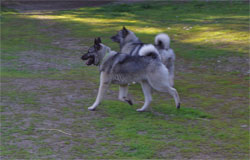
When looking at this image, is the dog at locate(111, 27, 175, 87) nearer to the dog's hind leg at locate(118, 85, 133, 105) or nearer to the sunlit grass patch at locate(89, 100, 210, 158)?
the sunlit grass patch at locate(89, 100, 210, 158)

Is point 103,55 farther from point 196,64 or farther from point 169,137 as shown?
point 196,64

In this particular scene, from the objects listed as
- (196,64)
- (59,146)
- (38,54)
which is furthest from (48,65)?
(59,146)

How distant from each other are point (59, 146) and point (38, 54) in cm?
670

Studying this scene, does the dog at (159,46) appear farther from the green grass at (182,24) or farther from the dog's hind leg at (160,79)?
the green grass at (182,24)

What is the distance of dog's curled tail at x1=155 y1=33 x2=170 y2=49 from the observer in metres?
7.27

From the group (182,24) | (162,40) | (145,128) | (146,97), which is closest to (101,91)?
(146,97)

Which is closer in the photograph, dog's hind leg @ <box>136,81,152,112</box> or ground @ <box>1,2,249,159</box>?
ground @ <box>1,2,249,159</box>

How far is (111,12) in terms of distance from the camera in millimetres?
21141

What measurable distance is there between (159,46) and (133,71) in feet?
5.33

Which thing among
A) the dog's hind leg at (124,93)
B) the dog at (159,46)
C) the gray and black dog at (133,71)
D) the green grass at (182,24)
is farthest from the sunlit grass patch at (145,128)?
the green grass at (182,24)

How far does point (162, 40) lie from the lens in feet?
23.9

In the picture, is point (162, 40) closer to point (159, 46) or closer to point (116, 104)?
point (159, 46)

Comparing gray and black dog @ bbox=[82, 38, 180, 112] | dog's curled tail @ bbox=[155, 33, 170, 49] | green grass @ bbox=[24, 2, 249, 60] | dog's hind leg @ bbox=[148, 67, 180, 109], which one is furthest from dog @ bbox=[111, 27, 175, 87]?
green grass @ bbox=[24, 2, 249, 60]

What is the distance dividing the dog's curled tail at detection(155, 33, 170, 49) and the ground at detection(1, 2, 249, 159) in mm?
956
